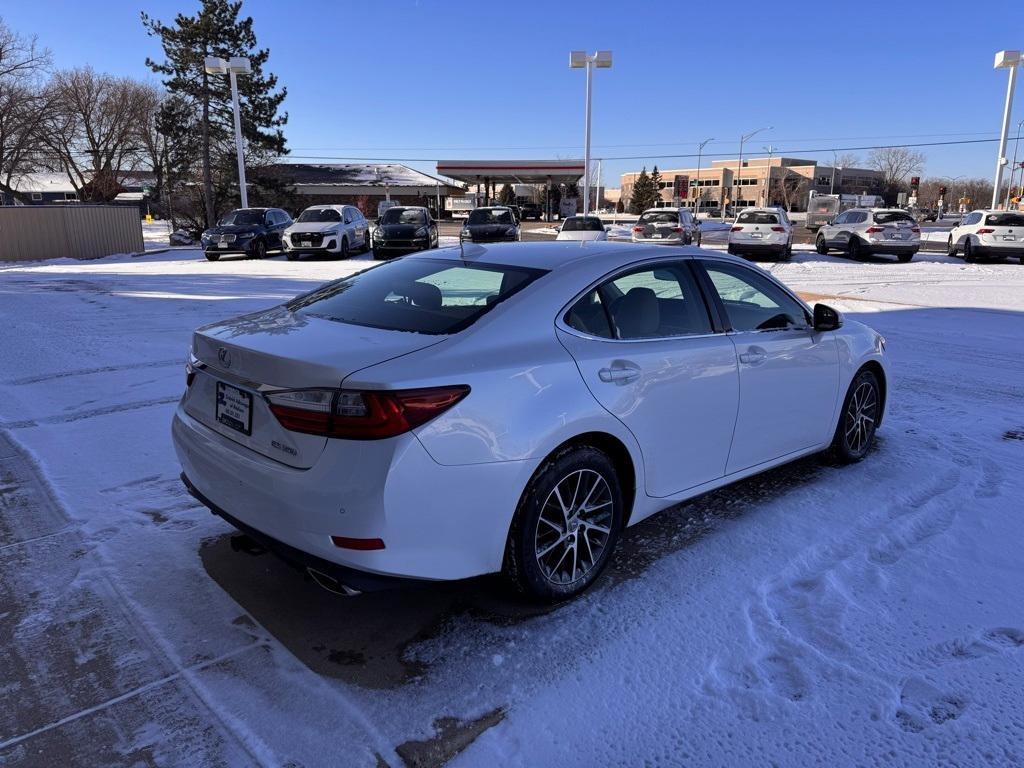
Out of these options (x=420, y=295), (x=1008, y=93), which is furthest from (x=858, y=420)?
(x=1008, y=93)

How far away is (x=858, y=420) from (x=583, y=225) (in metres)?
20.4

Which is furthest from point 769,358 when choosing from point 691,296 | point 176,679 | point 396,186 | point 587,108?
point 396,186

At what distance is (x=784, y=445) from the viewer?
4.31 metres

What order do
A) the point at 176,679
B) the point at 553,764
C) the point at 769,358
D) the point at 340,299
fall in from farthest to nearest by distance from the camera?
the point at 769,358 < the point at 340,299 < the point at 176,679 < the point at 553,764

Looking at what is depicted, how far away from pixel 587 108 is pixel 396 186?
130 feet

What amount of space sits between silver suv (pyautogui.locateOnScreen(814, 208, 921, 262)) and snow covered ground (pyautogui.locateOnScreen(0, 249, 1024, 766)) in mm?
19501

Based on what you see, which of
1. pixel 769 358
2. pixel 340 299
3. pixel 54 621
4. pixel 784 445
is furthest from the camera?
pixel 784 445

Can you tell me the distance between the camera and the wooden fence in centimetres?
2298

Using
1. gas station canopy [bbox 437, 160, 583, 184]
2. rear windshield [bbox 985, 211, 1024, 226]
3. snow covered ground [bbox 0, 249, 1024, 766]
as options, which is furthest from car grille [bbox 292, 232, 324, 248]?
gas station canopy [bbox 437, 160, 583, 184]

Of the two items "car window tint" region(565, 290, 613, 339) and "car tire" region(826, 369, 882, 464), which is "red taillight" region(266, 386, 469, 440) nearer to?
"car window tint" region(565, 290, 613, 339)

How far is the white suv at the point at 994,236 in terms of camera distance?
2161 cm

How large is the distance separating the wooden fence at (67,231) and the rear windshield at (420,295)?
79.9 feet

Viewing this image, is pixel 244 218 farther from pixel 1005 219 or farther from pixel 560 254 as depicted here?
pixel 1005 219

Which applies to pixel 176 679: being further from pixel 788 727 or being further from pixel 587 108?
pixel 587 108
